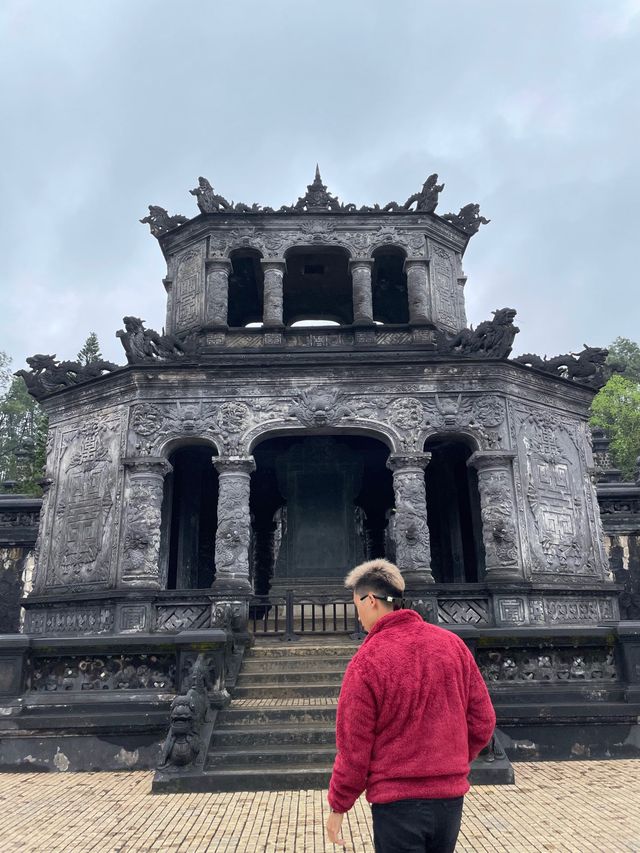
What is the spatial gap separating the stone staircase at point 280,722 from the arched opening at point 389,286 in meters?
10.5

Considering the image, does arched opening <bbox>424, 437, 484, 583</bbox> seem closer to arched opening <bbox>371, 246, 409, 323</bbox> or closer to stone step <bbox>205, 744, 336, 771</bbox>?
arched opening <bbox>371, 246, 409, 323</bbox>

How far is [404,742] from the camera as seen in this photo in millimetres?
2695

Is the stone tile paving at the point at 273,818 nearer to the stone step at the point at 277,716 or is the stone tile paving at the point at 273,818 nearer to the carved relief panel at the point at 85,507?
the stone step at the point at 277,716

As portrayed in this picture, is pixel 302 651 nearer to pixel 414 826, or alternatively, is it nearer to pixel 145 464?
pixel 145 464

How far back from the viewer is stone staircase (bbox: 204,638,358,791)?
22.4ft

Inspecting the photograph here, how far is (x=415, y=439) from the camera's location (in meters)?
12.9

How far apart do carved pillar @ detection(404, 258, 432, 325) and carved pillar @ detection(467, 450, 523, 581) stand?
14.0 ft

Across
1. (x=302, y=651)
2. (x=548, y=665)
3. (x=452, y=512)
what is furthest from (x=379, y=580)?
(x=452, y=512)

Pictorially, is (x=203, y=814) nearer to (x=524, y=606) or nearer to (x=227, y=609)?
(x=227, y=609)

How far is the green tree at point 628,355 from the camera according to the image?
48.0m

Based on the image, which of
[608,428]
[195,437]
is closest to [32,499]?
[195,437]

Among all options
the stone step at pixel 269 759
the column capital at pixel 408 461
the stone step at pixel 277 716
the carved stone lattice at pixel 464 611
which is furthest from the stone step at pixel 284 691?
the column capital at pixel 408 461

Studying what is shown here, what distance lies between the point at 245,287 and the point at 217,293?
3367 mm

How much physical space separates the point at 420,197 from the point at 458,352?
→ 5509 mm
